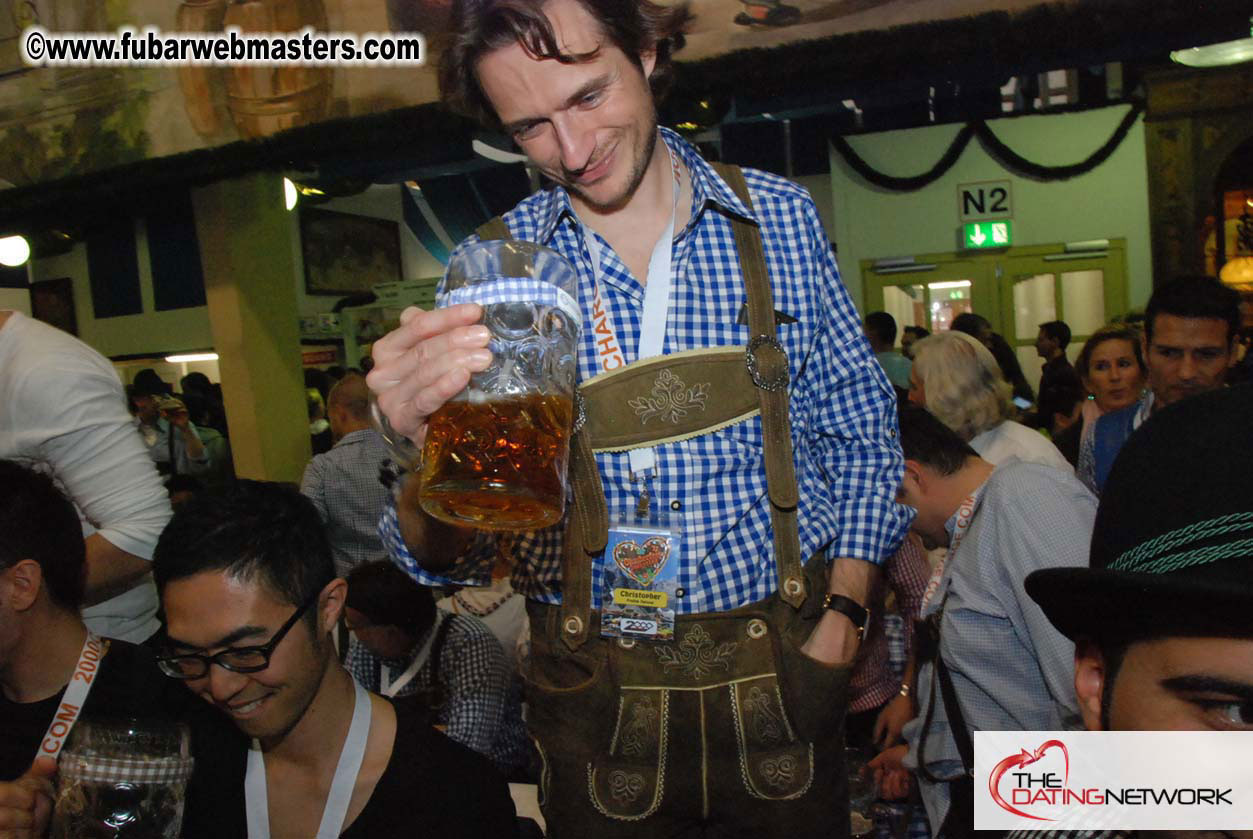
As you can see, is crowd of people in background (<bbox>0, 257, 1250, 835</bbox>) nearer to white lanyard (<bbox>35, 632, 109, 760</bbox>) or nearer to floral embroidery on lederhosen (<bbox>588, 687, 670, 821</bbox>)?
white lanyard (<bbox>35, 632, 109, 760</bbox>)

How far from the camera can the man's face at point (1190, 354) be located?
3.21 meters

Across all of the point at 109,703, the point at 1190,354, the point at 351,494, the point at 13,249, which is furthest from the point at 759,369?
the point at 13,249

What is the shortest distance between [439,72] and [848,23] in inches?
128

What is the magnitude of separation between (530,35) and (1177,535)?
3.52 ft

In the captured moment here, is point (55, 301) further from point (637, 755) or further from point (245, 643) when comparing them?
point (637, 755)

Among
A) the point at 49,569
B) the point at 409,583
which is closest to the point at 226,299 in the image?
the point at 409,583

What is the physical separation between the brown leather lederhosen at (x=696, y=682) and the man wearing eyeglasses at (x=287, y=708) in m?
0.33

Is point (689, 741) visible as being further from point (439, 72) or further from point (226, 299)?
point (226, 299)

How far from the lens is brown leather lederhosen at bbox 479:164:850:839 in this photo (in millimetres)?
1343

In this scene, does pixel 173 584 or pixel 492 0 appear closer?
pixel 492 0

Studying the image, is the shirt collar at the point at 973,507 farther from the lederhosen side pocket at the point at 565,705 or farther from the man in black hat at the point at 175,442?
the man in black hat at the point at 175,442

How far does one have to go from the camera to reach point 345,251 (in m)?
16.8

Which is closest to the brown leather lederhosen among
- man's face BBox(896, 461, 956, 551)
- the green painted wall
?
man's face BBox(896, 461, 956, 551)

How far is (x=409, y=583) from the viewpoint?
3055mm
